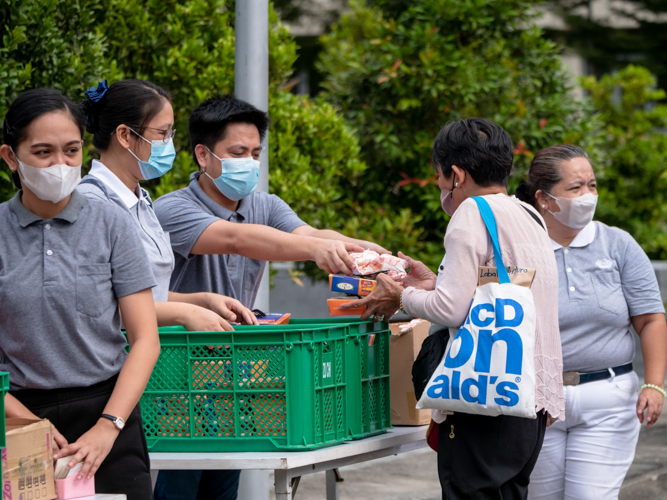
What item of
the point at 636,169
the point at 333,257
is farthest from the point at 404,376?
the point at 636,169

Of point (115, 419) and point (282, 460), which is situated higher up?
point (115, 419)

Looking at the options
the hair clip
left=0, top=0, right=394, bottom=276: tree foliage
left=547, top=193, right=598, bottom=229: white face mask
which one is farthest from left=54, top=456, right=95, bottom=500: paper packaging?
left=0, top=0, right=394, bottom=276: tree foliage

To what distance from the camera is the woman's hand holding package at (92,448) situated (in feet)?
6.58

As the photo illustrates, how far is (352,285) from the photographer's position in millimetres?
2883

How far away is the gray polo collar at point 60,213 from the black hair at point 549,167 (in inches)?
75.8

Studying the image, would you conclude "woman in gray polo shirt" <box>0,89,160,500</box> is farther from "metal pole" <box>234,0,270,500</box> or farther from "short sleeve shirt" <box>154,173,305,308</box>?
"metal pole" <box>234,0,270,500</box>

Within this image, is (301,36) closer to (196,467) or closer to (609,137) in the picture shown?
(609,137)

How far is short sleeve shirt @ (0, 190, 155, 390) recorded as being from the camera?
207 cm

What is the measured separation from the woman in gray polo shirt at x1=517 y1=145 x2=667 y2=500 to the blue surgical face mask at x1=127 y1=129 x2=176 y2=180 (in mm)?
1527

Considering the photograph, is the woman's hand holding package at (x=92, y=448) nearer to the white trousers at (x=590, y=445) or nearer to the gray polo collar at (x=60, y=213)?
the gray polo collar at (x=60, y=213)

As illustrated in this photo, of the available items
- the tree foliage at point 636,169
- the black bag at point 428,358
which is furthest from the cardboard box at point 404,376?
the tree foliage at point 636,169

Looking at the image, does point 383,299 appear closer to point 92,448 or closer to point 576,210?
point 576,210

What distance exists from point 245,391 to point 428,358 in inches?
24.8

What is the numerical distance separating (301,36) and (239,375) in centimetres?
1477
